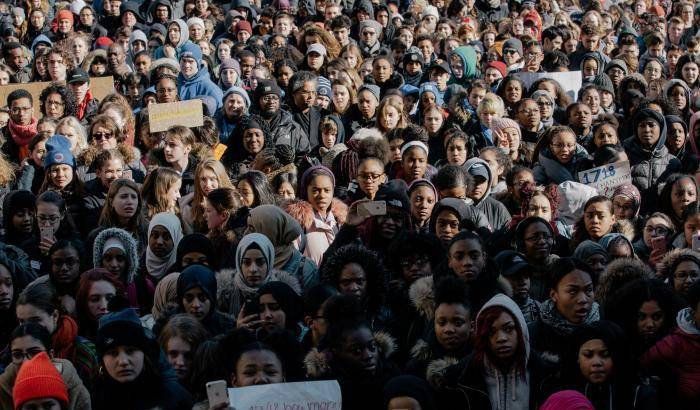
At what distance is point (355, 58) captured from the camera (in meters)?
13.5

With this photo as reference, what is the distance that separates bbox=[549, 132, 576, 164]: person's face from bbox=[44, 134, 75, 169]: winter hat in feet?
12.7

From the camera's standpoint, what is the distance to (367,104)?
1130 centimetres

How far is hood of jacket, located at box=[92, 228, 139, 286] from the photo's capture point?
7801mm

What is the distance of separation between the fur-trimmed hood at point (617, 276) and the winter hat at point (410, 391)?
1.72 meters

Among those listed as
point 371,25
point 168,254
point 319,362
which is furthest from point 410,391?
point 371,25

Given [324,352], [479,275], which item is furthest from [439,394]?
[479,275]

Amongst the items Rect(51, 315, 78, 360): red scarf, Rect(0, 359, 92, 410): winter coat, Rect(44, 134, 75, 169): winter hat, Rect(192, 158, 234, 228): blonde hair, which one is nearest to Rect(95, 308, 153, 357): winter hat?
Rect(0, 359, 92, 410): winter coat

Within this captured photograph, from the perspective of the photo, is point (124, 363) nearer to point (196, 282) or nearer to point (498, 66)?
point (196, 282)

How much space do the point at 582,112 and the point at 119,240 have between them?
4.79 metres

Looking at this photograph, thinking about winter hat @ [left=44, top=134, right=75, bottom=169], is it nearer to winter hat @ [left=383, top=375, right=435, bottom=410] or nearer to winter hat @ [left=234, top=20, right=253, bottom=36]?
winter hat @ [left=383, top=375, right=435, bottom=410]

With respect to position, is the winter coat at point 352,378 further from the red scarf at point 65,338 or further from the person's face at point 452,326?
the red scarf at point 65,338

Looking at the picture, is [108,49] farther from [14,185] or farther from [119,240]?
[119,240]

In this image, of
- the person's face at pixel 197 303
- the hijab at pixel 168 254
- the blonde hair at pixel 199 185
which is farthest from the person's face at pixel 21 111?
the person's face at pixel 197 303

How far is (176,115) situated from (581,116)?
3.56m
